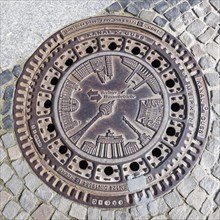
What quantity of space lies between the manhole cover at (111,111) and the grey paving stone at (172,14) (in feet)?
0.46

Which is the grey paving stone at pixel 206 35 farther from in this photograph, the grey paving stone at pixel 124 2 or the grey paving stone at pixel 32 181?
the grey paving stone at pixel 32 181

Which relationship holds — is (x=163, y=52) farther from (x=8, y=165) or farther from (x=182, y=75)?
(x=8, y=165)

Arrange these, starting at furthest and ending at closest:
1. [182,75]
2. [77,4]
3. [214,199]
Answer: [77,4] → [182,75] → [214,199]

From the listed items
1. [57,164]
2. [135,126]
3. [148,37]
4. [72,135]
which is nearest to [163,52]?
[148,37]

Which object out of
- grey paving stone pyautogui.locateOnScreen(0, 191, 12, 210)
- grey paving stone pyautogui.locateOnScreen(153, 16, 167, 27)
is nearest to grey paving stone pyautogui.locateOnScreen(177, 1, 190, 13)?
grey paving stone pyautogui.locateOnScreen(153, 16, 167, 27)

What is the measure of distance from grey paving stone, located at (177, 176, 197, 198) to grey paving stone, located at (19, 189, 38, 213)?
2.85 ft

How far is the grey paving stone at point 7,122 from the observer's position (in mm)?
2973

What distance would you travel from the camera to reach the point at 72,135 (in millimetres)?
2877

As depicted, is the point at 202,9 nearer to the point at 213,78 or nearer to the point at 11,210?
the point at 213,78

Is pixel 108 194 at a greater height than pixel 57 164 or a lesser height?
lesser

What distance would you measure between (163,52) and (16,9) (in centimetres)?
111

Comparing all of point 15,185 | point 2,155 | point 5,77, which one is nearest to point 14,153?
point 2,155

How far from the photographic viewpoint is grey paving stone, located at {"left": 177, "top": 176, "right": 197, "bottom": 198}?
2752 mm

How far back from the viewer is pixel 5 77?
310cm
